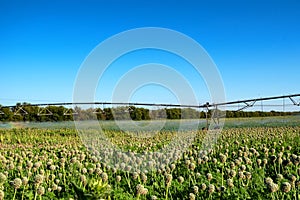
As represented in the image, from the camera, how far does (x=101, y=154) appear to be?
774cm

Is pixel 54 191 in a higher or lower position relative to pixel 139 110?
lower

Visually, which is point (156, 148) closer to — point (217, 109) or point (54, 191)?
point (54, 191)

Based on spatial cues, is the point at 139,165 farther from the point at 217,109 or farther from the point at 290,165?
the point at 217,109

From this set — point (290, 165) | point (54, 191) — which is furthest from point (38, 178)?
point (290, 165)

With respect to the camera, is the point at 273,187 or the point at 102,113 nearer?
the point at 273,187

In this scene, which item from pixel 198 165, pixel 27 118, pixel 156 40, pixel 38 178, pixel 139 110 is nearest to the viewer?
pixel 38 178

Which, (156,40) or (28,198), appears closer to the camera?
(28,198)

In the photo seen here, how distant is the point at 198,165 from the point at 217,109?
41.4 feet

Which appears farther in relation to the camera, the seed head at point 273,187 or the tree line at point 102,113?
the tree line at point 102,113

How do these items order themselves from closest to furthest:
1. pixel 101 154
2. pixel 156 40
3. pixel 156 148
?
pixel 101 154
pixel 156 40
pixel 156 148

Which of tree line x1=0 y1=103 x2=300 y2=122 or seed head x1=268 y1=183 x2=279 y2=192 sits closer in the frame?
seed head x1=268 y1=183 x2=279 y2=192

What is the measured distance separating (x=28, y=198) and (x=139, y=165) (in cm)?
207

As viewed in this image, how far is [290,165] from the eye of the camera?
6.21m

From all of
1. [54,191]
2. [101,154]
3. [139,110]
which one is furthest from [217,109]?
[54,191]
